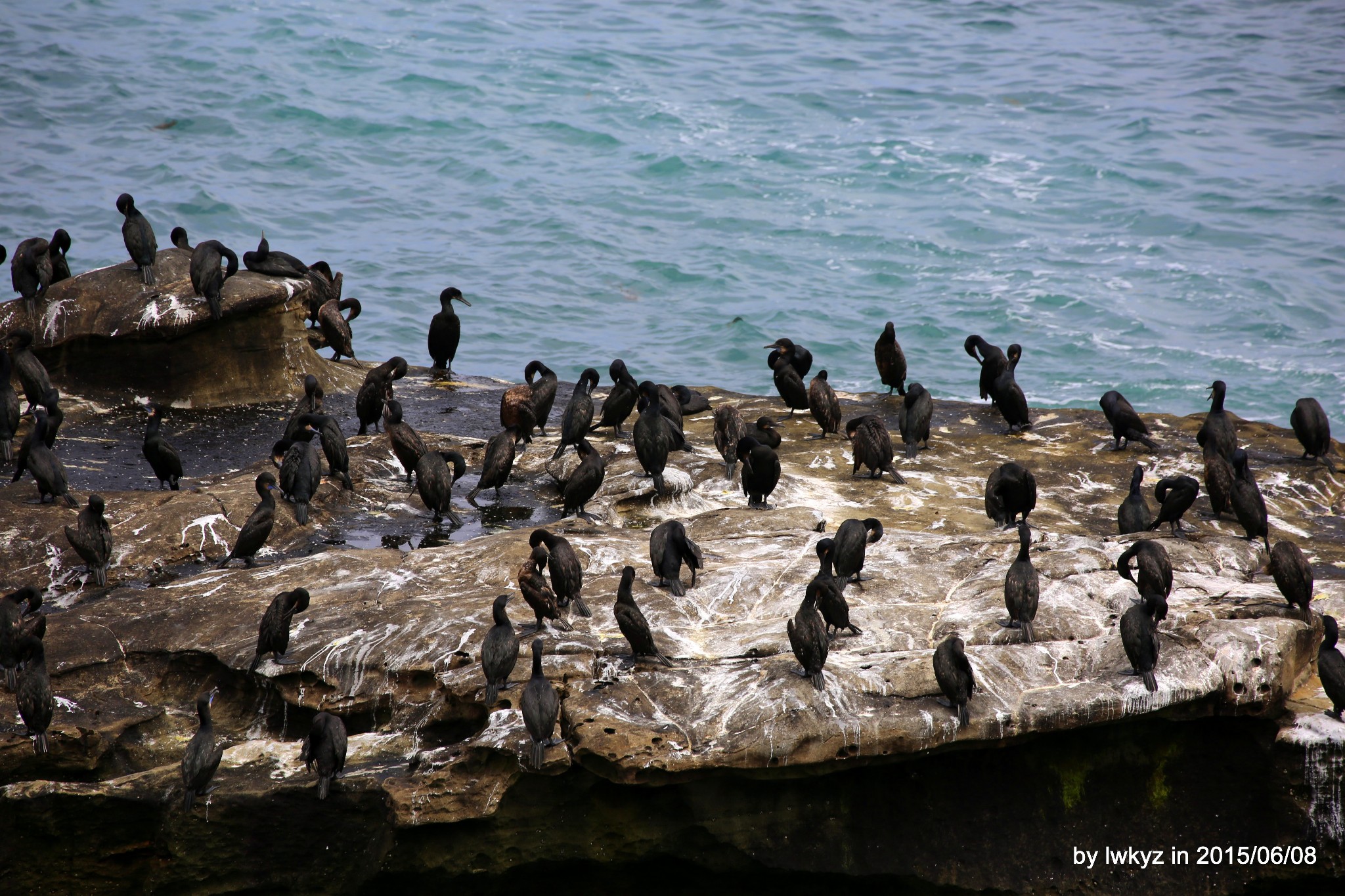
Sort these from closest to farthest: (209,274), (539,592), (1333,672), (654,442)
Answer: (1333,672), (539,592), (654,442), (209,274)

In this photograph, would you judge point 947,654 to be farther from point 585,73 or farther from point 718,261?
point 585,73

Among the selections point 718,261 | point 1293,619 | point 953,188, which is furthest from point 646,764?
point 953,188

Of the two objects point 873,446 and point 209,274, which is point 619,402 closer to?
point 873,446

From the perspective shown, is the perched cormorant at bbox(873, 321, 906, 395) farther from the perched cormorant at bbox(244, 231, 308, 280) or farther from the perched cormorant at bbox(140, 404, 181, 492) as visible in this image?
the perched cormorant at bbox(140, 404, 181, 492)

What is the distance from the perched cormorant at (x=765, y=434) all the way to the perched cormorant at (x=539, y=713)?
440 centimetres

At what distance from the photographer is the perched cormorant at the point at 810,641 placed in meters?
7.00

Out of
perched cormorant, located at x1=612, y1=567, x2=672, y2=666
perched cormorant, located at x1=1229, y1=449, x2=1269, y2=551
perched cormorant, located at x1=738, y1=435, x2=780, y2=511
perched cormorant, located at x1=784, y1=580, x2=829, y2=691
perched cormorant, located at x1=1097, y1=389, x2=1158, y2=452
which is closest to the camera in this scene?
perched cormorant, located at x1=784, y1=580, x2=829, y2=691

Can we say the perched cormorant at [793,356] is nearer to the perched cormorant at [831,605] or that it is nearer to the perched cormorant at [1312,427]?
the perched cormorant at [1312,427]

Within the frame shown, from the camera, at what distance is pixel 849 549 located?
828cm

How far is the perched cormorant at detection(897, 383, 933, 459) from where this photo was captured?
12125mm

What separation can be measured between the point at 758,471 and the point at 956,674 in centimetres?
371

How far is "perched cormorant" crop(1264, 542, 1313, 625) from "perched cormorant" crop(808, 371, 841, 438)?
5295 millimetres

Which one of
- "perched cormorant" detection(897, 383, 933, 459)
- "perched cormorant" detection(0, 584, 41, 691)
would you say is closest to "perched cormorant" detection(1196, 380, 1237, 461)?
"perched cormorant" detection(897, 383, 933, 459)

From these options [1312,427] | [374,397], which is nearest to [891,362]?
[1312,427]
